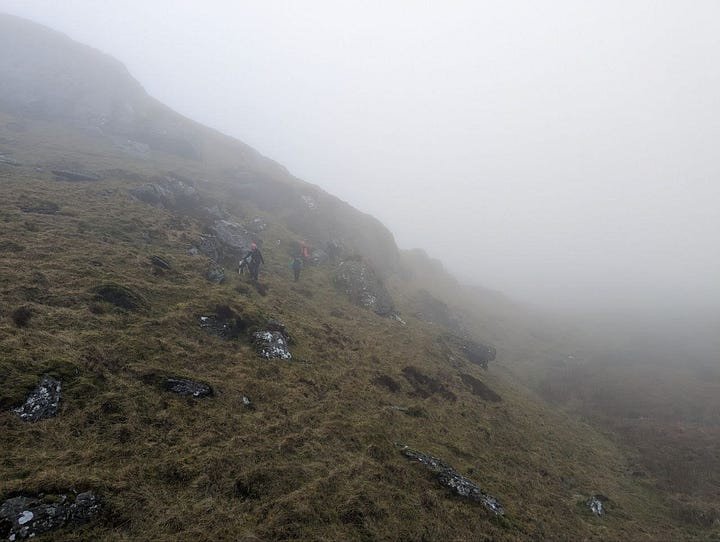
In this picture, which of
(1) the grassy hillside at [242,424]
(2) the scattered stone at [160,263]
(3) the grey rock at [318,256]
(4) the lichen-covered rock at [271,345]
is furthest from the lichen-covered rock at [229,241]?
(4) the lichen-covered rock at [271,345]

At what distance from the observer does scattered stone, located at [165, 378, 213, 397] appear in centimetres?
1198

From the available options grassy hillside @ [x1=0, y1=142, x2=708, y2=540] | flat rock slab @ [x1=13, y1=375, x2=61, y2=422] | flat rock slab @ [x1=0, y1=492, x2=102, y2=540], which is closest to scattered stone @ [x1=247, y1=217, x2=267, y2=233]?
grassy hillside @ [x1=0, y1=142, x2=708, y2=540]

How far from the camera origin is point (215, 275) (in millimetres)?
21719

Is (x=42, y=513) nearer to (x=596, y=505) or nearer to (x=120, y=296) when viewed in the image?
(x=120, y=296)

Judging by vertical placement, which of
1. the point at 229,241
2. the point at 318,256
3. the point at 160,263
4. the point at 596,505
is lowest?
the point at 160,263

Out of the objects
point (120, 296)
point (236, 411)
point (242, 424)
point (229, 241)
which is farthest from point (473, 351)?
point (120, 296)

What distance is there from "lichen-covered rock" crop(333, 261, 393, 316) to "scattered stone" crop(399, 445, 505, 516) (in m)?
18.6

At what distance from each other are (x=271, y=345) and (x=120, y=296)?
694 cm

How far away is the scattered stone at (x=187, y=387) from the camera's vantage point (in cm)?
1198

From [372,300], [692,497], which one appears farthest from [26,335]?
[692,497]

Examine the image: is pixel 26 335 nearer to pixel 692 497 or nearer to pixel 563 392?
pixel 692 497

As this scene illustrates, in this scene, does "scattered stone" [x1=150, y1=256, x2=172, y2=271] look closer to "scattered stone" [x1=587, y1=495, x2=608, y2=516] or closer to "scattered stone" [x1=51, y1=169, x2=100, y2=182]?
"scattered stone" [x1=51, y1=169, x2=100, y2=182]

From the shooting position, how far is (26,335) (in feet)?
38.2

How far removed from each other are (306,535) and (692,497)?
57.7 ft
